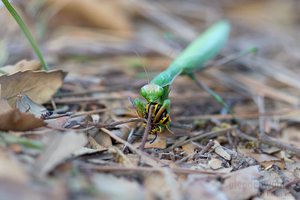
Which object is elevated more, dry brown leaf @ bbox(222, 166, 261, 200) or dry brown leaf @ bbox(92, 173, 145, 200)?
dry brown leaf @ bbox(92, 173, 145, 200)

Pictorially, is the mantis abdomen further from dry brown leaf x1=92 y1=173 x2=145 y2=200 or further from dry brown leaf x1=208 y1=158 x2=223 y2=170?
dry brown leaf x1=92 y1=173 x2=145 y2=200

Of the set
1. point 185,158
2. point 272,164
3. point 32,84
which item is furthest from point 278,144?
point 32,84

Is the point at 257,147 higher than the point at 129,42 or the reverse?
the reverse

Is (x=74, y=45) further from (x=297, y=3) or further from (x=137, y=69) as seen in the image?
(x=297, y=3)

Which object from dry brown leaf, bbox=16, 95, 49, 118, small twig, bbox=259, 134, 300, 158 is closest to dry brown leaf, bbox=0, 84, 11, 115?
dry brown leaf, bbox=16, 95, 49, 118

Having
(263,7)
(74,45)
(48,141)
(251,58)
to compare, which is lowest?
(48,141)

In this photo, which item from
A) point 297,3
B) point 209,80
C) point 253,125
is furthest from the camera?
point 297,3

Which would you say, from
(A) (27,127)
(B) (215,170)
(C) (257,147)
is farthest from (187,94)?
(A) (27,127)

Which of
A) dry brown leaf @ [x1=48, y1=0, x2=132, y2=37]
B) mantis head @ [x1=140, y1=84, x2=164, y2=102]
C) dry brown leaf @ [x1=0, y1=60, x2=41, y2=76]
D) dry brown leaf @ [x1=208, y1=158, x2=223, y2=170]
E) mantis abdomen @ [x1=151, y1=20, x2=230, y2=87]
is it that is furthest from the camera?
dry brown leaf @ [x1=48, y1=0, x2=132, y2=37]
